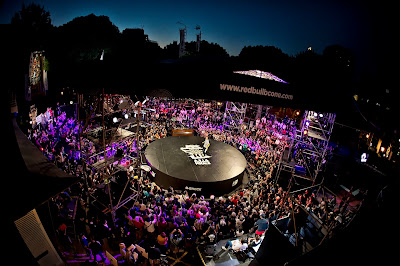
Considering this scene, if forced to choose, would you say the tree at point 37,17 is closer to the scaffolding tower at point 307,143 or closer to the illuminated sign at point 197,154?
the illuminated sign at point 197,154

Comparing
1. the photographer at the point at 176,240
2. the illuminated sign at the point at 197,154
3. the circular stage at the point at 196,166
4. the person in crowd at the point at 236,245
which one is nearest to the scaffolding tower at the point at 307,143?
the circular stage at the point at 196,166

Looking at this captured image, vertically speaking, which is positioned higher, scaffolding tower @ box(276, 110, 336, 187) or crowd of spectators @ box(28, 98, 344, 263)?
scaffolding tower @ box(276, 110, 336, 187)

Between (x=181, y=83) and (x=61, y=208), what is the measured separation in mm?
9388

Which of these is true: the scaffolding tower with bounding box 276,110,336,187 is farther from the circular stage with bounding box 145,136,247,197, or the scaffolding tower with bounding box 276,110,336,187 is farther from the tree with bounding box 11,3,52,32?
the tree with bounding box 11,3,52,32

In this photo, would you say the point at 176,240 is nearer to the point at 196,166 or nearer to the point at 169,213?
the point at 169,213

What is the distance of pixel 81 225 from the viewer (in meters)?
8.98

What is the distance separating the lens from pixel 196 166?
552 inches

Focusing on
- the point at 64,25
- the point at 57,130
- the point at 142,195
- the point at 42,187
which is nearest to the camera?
the point at 42,187

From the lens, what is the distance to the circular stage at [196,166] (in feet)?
41.1

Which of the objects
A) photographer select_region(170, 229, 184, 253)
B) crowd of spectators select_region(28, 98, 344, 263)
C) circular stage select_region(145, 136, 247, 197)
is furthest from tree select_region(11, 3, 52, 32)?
photographer select_region(170, 229, 184, 253)

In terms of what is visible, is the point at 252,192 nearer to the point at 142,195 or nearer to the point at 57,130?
the point at 142,195

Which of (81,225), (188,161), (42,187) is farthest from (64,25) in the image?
(42,187)

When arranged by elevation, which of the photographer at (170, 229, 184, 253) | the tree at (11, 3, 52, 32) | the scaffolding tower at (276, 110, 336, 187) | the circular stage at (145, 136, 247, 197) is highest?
the tree at (11, 3, 52, 32)

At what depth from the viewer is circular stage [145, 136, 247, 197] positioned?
12523mm
